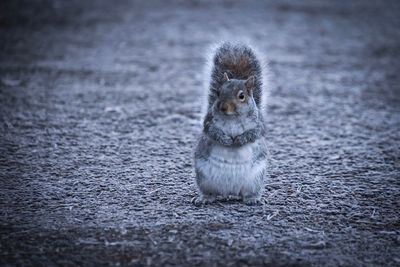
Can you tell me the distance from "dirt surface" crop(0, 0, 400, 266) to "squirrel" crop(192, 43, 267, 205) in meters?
0.17

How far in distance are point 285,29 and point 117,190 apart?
593 centimetres

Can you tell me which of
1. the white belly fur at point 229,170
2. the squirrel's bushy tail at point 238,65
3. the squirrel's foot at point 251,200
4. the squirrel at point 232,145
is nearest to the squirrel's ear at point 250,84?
the squirrel at point 232,145

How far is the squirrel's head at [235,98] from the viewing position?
294 centimetres

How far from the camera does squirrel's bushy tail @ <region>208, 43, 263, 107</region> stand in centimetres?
328

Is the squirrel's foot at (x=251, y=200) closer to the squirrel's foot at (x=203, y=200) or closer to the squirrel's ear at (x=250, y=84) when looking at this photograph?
the squirrel's foot at (x=203, y=200)

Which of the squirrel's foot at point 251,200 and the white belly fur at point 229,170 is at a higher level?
the white belly fur at point 229,170

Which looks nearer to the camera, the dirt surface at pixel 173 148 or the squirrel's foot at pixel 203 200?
the dirt surface at pixel 173 148

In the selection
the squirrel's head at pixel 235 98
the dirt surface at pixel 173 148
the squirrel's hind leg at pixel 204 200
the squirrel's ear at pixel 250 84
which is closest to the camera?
the dirt surface at pixel 173 148

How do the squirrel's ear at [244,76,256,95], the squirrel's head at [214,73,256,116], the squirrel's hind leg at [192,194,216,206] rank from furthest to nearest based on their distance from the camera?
the squirrel's hind leg at [192,194,216,206] → the squirrel's ear at [244,76,256,95] → the squirrel's head at [214,73,256,116]

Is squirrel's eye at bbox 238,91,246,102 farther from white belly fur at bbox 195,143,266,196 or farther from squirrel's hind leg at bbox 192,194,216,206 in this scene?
squirrel's hind leg at bbox 192,194,216,206

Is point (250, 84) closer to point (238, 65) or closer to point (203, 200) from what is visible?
point (238, 65)

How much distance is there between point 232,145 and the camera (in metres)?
2.98

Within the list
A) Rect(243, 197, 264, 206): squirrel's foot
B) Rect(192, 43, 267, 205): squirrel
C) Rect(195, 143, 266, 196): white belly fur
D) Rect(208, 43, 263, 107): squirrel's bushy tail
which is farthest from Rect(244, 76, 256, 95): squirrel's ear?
Rect(243, 197, 264, 206): squirrel's foot

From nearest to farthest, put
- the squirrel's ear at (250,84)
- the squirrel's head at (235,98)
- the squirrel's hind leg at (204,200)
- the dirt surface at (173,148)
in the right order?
the dirt surface at (173,148)
the squirrel's head at (235,98)
the squirrel's ear at (250,84)
the squirrel's hind leg at (204,200)
